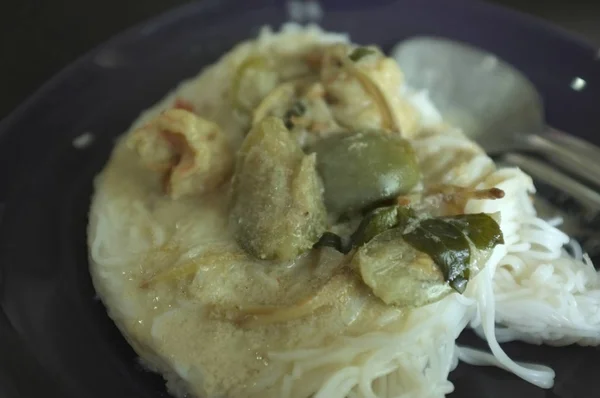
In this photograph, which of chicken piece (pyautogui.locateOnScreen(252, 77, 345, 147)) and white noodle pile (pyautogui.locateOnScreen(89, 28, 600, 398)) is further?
chicken piece (pyautogui.locateOnScreen(252, 77, 345, 147))

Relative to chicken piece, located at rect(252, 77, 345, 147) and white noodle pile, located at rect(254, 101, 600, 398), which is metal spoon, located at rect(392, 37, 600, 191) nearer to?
white noodle pile, located at rect(254, 101, 600, 398)

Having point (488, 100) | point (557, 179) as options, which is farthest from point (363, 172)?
point (488, 100)

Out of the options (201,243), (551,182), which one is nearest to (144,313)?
(201,243)

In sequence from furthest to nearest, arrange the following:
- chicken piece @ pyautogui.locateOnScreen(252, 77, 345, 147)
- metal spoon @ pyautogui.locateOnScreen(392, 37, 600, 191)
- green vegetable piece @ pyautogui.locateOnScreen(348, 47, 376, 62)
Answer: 1. metal spoon @ pyautogui.locateOnScreen(392, 37, 600, 191)
2. green vegetable piece @ pyautogui.locateOnScreen(348, 47, 376, 62)
3. chicken piece @ pyautogui.locateOnScreen(252, 77, 345, 147)

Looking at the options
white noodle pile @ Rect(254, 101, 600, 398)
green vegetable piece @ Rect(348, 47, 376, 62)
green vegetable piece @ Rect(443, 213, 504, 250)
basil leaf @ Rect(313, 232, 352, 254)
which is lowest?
white noodle pile @ Rect(254, 101, 600, 398)

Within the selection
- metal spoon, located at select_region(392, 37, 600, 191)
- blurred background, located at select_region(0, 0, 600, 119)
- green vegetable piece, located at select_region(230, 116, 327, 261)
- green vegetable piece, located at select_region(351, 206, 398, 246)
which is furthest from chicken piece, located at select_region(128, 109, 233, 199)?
blurred background, located at select_region(0, 0, 600, 119)

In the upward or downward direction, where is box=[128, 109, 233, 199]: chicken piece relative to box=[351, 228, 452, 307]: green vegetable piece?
upward

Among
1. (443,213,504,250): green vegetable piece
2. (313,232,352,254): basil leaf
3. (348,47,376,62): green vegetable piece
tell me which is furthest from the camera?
(348,47,376,62): green vegetable piece

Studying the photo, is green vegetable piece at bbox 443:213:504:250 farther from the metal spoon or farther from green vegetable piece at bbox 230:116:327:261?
the metal spoon
